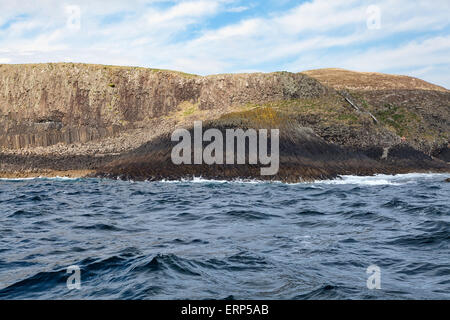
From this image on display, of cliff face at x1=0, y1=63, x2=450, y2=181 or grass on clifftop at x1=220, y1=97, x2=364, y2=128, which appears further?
grass on clifftop at x1=220, y1=97, x2=364, y2=128

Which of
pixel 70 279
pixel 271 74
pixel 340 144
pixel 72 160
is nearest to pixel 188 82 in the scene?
pixel 271 74

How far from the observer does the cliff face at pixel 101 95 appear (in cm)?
4622

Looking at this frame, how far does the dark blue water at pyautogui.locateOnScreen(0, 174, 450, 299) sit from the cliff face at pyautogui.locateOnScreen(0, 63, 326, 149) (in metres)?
26.9

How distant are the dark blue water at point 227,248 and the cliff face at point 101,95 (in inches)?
1061

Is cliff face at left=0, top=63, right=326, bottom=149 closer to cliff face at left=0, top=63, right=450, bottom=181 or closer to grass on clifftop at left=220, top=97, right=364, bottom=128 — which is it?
cliff face at left=0, top=63, right=450, bottom=181

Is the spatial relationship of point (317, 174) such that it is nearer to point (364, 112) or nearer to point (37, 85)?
point (364, 112)

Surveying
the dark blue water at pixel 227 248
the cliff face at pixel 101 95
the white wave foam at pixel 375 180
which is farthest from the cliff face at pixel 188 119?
Answer: the dark blue water at pixel 227 248

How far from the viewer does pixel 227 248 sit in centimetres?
1103

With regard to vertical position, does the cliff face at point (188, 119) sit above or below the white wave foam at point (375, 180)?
above

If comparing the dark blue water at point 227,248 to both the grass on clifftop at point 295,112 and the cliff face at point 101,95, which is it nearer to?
the grass on clifftop at point 295,112

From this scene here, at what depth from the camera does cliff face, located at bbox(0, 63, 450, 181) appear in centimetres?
3675

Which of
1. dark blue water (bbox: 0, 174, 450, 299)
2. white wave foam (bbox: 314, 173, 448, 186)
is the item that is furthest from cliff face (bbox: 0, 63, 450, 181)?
dark blue water (bbox: 0, 174, 450, 299)

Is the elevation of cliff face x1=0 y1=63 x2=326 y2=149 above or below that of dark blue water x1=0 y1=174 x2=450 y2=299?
above

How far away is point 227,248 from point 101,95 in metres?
42.7
